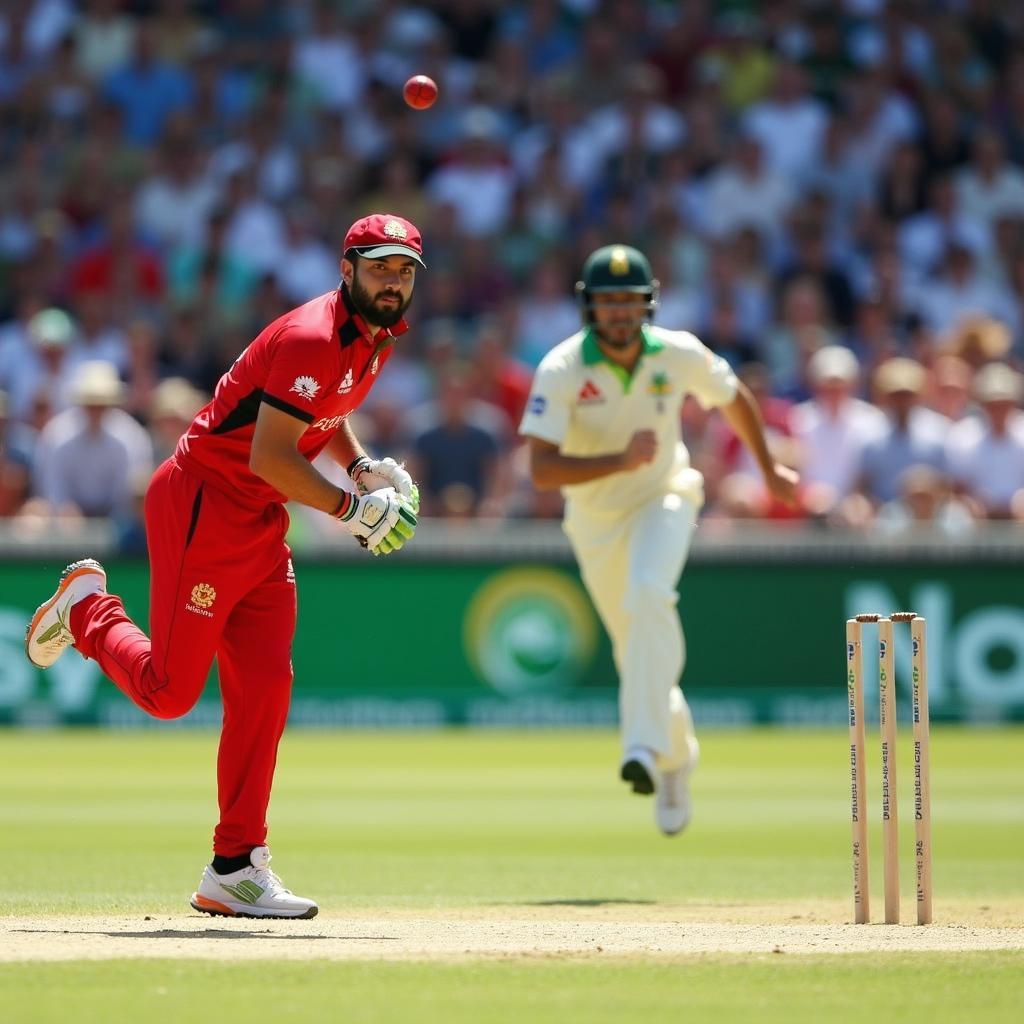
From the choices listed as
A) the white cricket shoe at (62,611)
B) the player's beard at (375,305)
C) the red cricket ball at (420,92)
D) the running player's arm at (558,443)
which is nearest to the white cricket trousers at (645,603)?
the running player's arm at (558,443)

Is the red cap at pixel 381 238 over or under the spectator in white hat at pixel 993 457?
under

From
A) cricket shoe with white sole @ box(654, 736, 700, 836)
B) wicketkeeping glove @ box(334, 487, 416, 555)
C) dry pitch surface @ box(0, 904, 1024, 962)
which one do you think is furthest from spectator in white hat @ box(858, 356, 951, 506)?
wicketkeeping glove @ box(334, 487, 416, 555)

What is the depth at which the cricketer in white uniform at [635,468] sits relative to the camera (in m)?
8.88

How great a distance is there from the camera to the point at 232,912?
22.6 feet

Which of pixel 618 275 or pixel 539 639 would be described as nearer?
pixel 618 275

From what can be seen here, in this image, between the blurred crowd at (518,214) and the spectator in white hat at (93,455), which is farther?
the blurred crowd at (518,214)

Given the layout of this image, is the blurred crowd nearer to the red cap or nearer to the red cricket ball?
the red cricket ball

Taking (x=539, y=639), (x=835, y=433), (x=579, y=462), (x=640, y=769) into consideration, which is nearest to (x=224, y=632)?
(x=640, y=769)

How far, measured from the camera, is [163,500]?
6.85 m

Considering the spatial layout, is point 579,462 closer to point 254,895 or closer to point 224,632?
point 224,632

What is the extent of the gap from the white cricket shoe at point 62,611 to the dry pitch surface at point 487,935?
94 centimetres

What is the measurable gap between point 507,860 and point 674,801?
0.74 m

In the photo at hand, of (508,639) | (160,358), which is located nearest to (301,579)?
(508,639)

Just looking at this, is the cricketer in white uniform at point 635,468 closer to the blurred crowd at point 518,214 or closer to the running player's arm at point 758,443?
the running player's arm at point 758,443
